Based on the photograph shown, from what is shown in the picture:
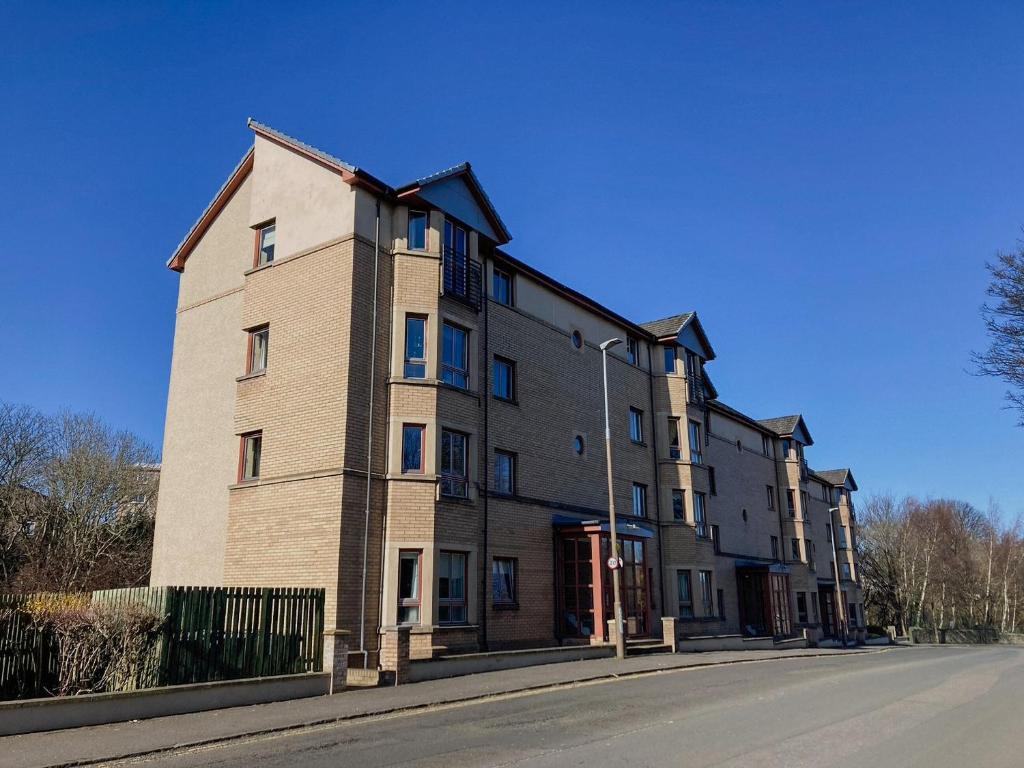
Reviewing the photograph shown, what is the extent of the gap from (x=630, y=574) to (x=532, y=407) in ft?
22.6

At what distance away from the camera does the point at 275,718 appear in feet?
38.4

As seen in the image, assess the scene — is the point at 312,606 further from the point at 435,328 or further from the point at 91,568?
the point at 91,568

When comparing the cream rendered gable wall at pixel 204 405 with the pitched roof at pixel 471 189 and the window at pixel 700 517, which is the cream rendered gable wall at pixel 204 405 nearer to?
the pitched roof at pixel 471 189

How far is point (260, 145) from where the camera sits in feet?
75.3

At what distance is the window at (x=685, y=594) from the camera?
31078 mm

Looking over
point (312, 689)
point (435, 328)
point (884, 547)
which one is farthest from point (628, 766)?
point (884, 547)

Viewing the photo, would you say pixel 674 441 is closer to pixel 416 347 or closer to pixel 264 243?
pixel 416 347

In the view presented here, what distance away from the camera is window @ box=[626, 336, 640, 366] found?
1238 inches

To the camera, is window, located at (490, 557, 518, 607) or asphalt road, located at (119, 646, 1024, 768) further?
window, located at (490, 557, 518, 607)

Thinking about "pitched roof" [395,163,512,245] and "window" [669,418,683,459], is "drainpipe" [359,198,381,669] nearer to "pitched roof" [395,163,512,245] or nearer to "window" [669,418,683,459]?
"pitched roof" [395,163,512,245]

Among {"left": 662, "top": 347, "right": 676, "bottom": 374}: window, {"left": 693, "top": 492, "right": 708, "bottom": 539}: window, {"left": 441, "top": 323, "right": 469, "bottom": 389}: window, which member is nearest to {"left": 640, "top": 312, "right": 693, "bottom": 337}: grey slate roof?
{"left": 662, "top": 347, "right": 676, "bottom": 374}: window

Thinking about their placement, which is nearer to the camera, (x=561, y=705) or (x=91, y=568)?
(x=561, y=705)

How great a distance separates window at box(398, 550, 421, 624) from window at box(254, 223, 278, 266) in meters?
9.23

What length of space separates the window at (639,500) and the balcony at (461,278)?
456 inches
